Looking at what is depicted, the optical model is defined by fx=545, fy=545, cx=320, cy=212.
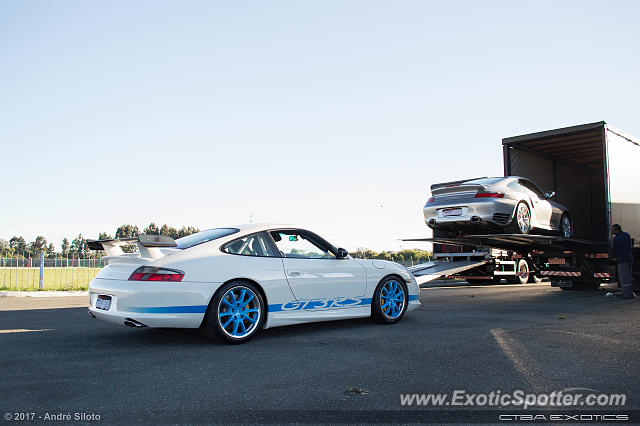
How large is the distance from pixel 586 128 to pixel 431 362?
9.78 meters

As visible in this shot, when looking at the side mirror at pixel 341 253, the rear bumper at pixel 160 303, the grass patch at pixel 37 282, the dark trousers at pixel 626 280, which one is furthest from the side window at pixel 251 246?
the grass patch at pixel 37 282

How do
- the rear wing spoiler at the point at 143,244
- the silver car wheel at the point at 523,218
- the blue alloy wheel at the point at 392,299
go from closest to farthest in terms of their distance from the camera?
the rear wing spoiler at the point at 143,244 < the blue alloy wheel at the point at 392,299 < the silver car wheel at the point at 523,218

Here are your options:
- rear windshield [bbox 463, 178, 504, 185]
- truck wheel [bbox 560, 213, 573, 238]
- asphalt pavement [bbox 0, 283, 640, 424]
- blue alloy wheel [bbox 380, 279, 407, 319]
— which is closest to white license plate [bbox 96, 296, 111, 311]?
asphalt pavement [bbox 0, 283, 640, 424]

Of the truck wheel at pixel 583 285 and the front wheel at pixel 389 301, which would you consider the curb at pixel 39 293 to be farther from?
the truck wheel at pixel 583 285

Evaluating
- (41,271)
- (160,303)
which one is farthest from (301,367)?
(41,271)

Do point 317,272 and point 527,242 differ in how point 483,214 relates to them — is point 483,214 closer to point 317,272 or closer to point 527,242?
point 527,242

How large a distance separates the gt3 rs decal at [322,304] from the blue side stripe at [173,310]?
89cm

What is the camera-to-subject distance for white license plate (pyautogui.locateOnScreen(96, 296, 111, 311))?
5719 mm

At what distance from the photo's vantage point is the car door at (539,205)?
12477 mm

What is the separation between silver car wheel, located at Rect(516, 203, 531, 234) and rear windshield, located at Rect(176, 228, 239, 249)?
7390 mm

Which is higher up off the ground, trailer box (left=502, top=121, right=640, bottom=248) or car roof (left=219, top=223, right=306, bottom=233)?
trailer box (left=502, top=121, right=640, bottom=248)

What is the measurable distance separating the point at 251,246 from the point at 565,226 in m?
10.5

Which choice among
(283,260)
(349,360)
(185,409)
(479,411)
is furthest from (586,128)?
(185,409)

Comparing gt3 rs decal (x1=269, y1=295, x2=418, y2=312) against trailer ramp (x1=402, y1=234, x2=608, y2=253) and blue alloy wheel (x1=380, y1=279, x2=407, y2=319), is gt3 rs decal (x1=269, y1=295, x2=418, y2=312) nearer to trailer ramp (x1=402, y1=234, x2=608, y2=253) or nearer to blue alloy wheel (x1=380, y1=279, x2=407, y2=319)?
blue alloy wheel (x1=380, y1=279, x2=407, y2=319)
